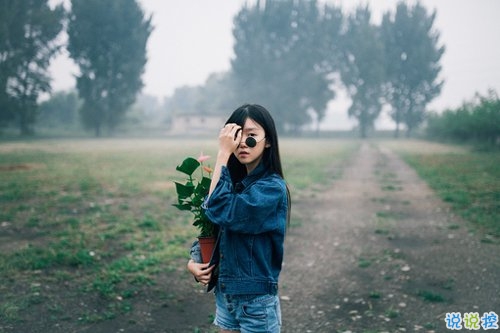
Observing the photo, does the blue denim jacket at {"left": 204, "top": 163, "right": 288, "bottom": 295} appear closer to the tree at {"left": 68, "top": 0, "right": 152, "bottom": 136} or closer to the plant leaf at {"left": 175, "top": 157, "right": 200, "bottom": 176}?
the plant leaf at {"left": 175, "top": 157, "right": 200, "bottom": 176}

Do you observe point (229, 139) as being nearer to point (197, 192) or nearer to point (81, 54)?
point (197, 192)

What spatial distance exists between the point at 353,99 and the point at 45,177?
5723 cm

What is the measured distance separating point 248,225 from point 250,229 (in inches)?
1.1

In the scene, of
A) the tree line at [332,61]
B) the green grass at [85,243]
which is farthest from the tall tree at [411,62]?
the green grass at [85,243]

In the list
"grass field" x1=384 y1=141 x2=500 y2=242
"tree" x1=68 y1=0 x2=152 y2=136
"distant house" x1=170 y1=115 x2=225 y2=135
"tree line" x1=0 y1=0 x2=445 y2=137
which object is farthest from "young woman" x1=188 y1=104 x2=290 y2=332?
"distant house" x1=170 y1=115 x2=225 y2=135

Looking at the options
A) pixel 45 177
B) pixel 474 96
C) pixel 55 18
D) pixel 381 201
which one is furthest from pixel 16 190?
pixel 474 96

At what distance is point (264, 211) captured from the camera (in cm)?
200

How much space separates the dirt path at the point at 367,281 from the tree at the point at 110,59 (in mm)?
43840

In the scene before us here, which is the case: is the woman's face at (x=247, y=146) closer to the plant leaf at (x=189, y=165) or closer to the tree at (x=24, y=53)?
the plant leaf at (x=189, y=165)

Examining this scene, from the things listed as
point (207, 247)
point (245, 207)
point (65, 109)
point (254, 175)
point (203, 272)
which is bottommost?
point (203, 272)

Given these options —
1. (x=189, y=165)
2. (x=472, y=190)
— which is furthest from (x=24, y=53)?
(x=189, y=165)

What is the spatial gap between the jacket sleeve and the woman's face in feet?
0.53

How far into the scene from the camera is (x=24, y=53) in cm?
2230

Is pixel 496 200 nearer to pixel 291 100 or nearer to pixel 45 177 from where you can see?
pixel 45 177
